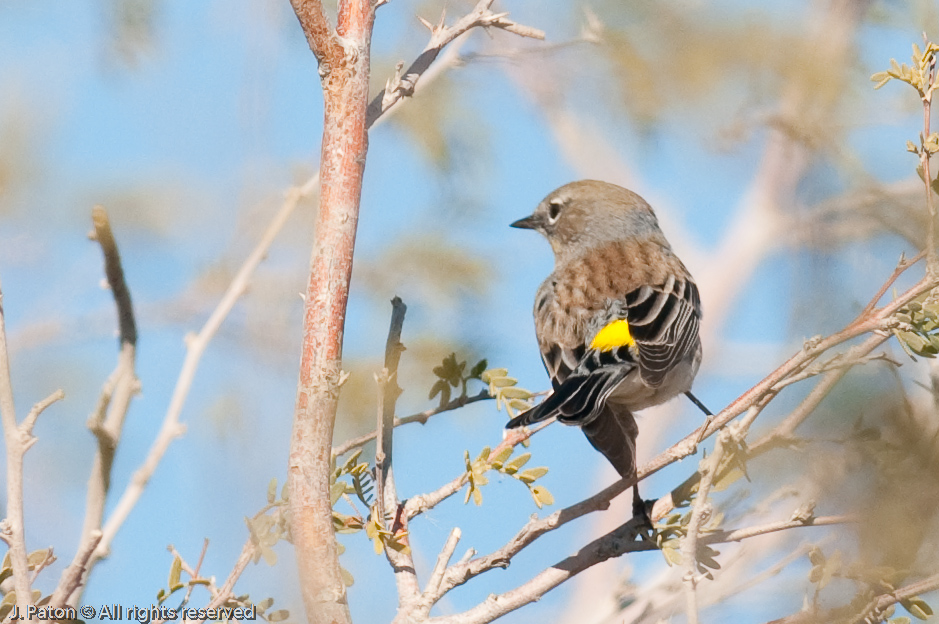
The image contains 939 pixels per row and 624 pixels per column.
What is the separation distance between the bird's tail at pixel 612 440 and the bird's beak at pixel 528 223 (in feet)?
Answer: 7.12

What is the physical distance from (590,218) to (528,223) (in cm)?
45

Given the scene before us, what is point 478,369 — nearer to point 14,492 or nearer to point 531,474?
point 531,474

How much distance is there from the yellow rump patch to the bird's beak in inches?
58.7

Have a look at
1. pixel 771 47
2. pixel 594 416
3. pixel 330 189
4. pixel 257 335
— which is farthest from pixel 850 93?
pixel 330 189

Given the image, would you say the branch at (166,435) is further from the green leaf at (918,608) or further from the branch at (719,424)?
the green leaf at (918,608)

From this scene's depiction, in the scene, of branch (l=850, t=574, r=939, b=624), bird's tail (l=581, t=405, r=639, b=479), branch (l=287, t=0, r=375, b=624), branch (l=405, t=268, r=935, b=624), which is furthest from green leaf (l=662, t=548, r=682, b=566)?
branch (l=287, t=0, r=375, b=624)

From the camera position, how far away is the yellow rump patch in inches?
150

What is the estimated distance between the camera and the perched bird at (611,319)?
10.4ft

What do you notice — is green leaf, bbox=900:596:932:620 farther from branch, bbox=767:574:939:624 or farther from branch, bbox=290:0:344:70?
branch, bbox=290:0:344:70

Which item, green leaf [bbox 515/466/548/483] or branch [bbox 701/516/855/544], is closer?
branch [bbox 701/516/855/544]

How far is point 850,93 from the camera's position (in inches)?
182

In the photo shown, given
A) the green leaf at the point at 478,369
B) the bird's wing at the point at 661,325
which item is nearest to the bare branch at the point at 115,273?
the green leaf at the point at 478,369

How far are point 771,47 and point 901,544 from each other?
18.7ft

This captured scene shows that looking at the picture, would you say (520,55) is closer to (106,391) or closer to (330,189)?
(330,189)
